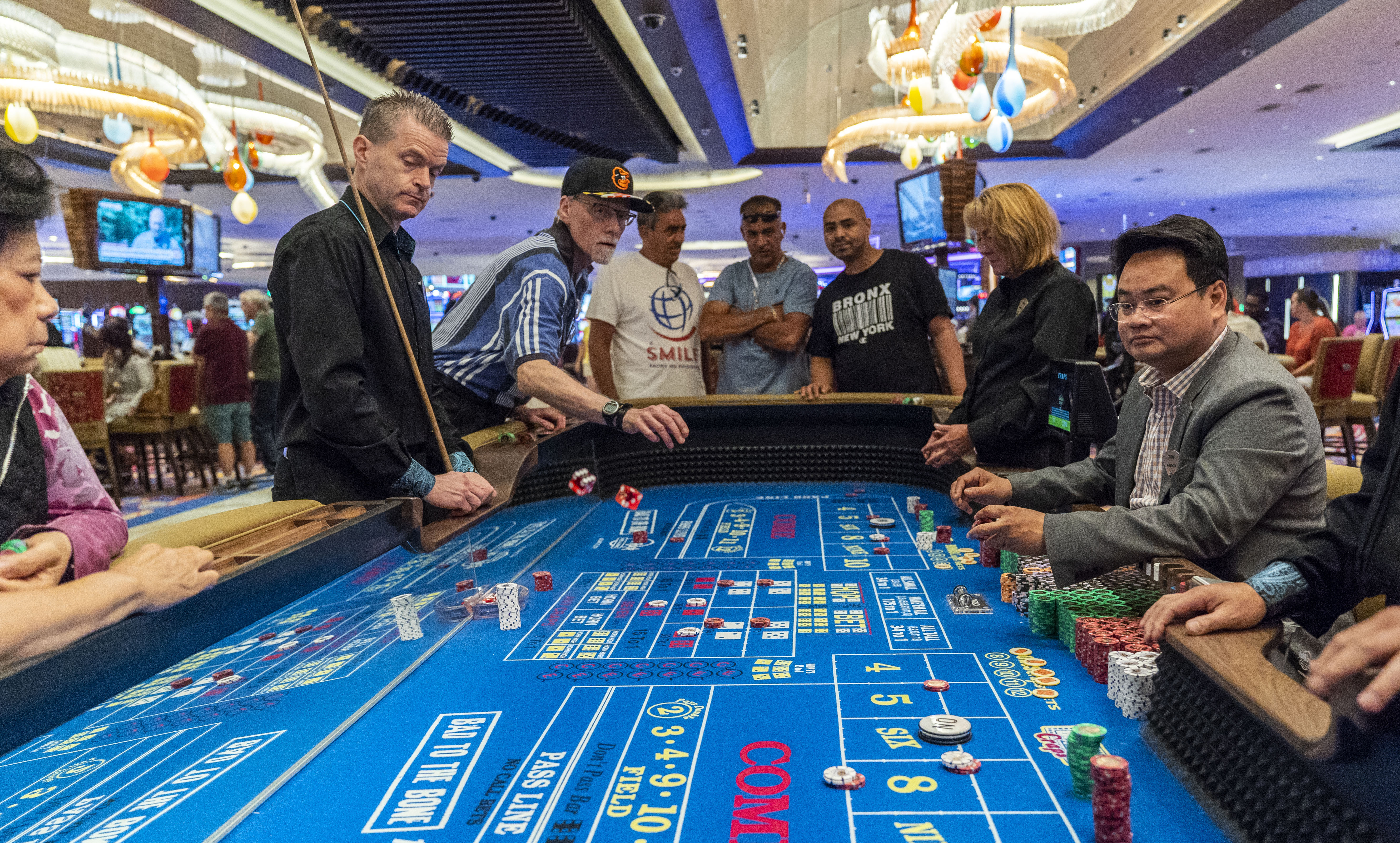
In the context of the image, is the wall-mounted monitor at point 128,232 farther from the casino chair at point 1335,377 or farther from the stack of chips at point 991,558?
the casino chair at point 1335,377

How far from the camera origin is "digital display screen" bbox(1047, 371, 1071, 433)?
2.34 meters

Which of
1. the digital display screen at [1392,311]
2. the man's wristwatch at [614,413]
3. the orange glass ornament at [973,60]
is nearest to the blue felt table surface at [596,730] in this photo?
the man's wristwatch at [614,413]

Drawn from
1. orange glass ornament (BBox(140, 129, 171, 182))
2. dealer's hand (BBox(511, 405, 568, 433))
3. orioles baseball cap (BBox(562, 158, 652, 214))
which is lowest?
dealer's hand (BBox(511, 405, 568, 433))

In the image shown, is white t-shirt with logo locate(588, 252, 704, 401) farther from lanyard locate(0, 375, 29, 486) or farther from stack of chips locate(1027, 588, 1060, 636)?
lanyard locate(0, 375, 29, 486)

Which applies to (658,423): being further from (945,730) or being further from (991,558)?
(945,730)

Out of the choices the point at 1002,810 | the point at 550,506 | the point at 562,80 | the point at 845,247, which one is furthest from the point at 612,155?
the point at 1002,810

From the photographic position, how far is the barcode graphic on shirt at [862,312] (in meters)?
3.72

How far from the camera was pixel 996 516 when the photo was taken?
176 cm

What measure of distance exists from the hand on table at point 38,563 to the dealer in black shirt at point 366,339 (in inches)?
23.9

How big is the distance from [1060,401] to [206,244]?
8882mm

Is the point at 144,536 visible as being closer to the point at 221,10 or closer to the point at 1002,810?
the point at 1002,810

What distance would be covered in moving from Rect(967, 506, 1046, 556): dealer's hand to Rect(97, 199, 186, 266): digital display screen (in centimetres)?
837

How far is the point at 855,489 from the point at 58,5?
21.0ft

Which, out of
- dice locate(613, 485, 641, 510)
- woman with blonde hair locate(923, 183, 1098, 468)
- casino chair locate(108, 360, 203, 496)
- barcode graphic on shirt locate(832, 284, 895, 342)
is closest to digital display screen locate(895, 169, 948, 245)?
barcode graphic on shirt locate(832, 284, 895, 342)
